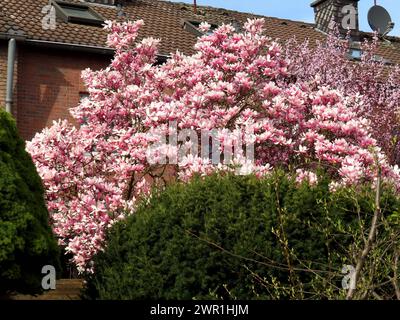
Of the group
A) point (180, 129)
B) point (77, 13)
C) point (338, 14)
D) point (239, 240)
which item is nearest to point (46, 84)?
point (77, 13)

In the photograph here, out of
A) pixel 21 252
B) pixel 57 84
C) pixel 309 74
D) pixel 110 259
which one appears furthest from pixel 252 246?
pixel 57 84

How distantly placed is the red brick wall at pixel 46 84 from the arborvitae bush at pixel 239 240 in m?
10.4

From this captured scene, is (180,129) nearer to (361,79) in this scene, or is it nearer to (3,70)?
(361,79)

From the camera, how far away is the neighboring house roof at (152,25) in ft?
57.6

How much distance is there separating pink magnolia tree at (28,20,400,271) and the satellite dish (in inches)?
584

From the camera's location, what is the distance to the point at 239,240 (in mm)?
6742

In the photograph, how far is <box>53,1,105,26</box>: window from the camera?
18.9 meters

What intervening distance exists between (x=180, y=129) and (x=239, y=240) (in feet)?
10.9

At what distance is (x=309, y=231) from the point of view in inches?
Result: 271

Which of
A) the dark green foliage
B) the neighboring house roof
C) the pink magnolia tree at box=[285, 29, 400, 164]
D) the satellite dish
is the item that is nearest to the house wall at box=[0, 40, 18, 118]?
the neighboring house roof

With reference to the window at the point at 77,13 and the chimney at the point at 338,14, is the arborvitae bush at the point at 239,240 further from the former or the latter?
the chimney at the point at 338,14

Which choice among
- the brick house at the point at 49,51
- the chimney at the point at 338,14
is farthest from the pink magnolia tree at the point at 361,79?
the chimney at the point at 338,14

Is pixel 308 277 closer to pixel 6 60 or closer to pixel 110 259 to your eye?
pixel 110 259

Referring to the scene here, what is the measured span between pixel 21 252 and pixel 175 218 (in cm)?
183
